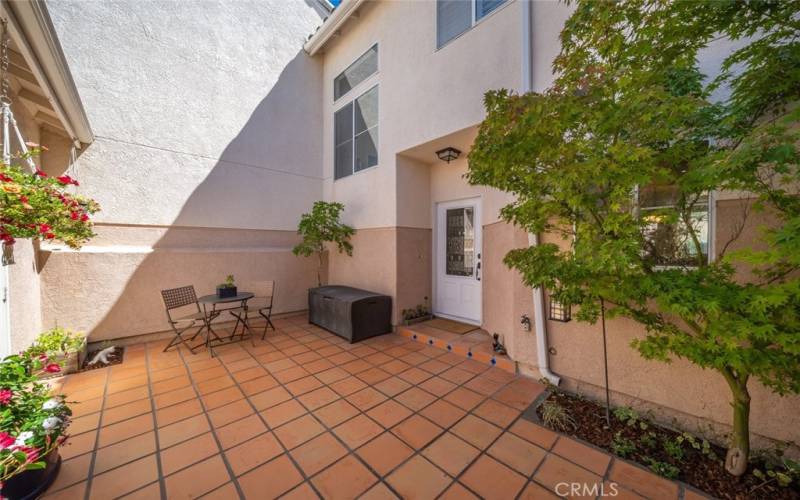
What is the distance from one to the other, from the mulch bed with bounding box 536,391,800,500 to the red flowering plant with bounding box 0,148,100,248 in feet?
14.5

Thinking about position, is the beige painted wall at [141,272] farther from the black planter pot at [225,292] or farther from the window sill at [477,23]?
the window sill at [477,23]

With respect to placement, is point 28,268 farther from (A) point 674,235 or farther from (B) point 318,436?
(A) point 674,235

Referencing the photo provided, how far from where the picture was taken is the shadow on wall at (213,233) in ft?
14.0

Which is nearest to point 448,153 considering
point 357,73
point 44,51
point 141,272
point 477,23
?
point 477,23

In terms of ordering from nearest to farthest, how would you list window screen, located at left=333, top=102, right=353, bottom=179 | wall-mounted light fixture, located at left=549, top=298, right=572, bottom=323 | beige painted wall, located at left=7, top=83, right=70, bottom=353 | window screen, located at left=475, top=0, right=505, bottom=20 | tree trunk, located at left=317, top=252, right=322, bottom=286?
1. beige painted wall, located at left=7, top=83, right=70, bottom=353
2. wall-mounted light fixture, located at left=549, top=298, right=572, bottom=323
3. window screen, located at left=475, top=0, right=505, bottom=20
4. window screen, located at left=333, top=102, right=353, bottom=179
5. tree trunk, located at left=317, top=252, right=322, bottom=286

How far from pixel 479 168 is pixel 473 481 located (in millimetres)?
2374

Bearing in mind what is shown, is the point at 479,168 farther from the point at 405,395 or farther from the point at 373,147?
the point at 373,147

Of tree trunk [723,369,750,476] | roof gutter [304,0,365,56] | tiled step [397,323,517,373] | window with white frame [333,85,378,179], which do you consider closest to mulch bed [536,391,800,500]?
tree trunk [723,369,750,476]

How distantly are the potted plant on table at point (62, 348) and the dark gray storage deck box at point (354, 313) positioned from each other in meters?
3.05

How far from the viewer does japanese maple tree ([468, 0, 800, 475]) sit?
5.04 feet

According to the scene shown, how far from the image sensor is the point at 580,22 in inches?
79.5

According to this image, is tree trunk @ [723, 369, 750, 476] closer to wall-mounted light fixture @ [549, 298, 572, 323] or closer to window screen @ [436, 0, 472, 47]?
wall-mounted light fixture @ [549, 298, 572, 323]

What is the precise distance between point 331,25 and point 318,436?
24.2 ft

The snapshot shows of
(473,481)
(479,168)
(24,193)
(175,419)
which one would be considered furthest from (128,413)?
(479,168)
